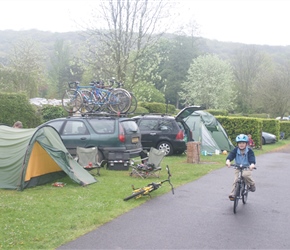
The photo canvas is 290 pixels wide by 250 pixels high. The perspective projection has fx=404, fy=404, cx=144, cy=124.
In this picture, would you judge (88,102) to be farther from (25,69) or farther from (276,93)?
(25,69)

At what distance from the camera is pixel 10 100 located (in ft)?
58.3

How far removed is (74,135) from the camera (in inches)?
490

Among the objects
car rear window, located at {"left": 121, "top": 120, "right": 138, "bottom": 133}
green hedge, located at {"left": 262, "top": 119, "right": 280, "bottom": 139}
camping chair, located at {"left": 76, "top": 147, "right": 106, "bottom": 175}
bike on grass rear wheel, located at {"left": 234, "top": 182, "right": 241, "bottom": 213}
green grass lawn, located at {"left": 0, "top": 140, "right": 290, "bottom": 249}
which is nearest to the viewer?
green grass lawn, located at {"left": 0, "top": 140, "right": 290, "bottom": 249}

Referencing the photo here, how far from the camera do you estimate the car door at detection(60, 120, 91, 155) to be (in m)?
12.3

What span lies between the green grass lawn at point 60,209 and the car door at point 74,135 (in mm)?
1630

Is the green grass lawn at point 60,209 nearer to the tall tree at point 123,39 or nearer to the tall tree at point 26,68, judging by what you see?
the tall tree at point 123,39

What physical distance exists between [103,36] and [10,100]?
258 inches

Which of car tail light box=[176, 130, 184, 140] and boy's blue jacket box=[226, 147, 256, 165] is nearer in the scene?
boy's blue jacket box=[226, 147, 256, 165]

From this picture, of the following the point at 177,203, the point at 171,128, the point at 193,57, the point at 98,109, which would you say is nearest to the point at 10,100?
the point at 98,109

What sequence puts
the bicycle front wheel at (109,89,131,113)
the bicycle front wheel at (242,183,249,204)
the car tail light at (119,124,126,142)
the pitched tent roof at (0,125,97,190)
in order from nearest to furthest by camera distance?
the bicycle front wheel at (242,183,249,204) → the pitched tent roof at (0,125,97,190) → the car tail light at (119,124,126,142) → the bicycle front wheel at (109,89,131,113)

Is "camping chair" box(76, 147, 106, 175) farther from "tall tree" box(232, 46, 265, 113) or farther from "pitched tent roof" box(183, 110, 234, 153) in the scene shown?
"tall tree" box(232, 46, 265, 113)

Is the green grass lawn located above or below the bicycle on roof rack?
below

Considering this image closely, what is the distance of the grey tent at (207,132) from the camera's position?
1853cm

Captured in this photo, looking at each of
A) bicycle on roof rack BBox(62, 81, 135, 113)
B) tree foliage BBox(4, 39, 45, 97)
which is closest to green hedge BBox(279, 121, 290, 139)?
tree foliage BBox(4, 39, 45, 97)
